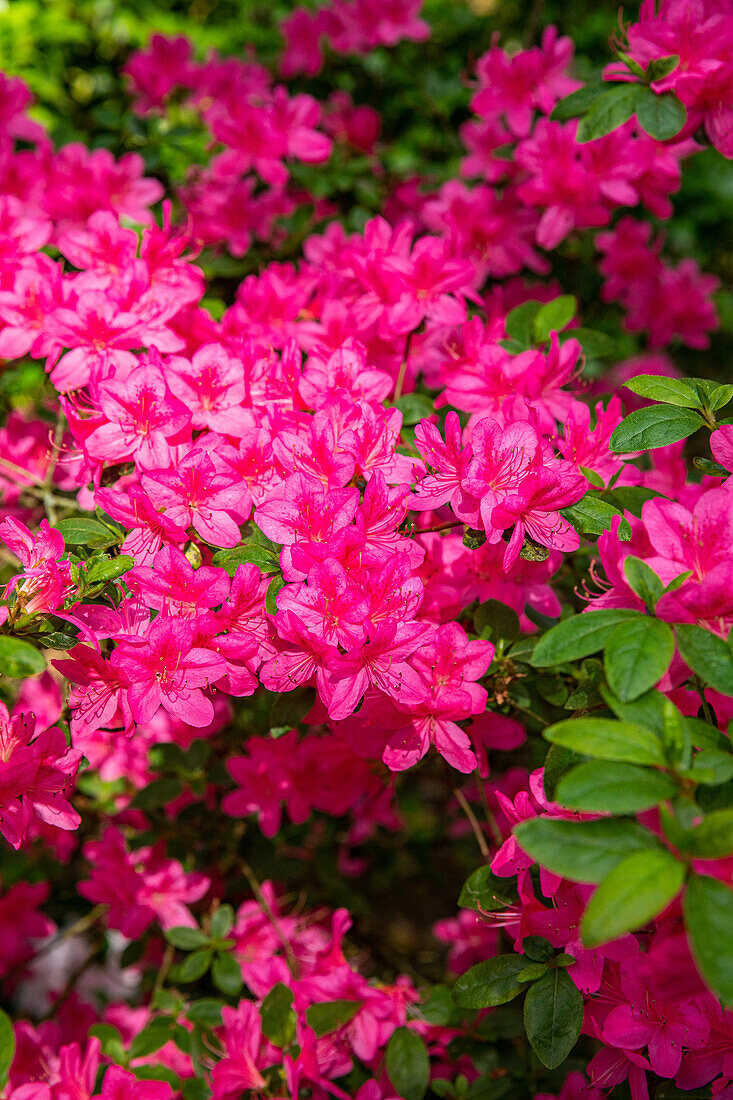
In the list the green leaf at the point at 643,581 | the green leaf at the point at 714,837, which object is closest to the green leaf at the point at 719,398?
the green leaf at the point at 643,581

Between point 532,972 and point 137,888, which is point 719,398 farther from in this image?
Result: point 137,888

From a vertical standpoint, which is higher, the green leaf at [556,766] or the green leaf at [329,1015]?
the green leaf at [556,766]

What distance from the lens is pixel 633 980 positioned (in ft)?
2.83

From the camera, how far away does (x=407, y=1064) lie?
1140 mm

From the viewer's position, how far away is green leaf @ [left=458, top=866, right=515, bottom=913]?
103 cm

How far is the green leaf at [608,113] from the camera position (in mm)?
1212

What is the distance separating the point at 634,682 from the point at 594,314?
5.21ft

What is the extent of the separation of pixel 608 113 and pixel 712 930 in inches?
44.5

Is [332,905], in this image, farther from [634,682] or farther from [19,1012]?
[634,682]

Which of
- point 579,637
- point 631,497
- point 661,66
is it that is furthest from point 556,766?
point 661,66

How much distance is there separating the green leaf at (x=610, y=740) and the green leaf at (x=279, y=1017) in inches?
29.4

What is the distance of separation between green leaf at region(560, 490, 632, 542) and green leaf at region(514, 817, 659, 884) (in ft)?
1.26

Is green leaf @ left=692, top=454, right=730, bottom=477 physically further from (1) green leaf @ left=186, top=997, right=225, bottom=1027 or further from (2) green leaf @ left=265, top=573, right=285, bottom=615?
(1) green leaf @ left=186, top=997, right=225, bottom=1027

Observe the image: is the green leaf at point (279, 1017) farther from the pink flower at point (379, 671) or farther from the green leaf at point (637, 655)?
the green leaf at point (637, 655)
